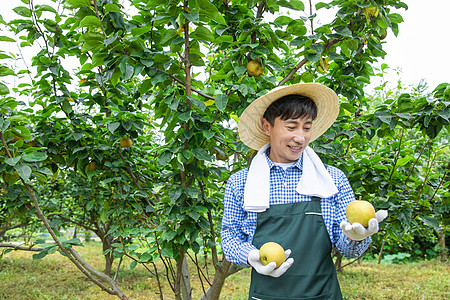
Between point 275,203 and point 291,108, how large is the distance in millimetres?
356

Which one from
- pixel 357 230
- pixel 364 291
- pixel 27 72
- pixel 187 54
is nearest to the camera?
pixel 357 230

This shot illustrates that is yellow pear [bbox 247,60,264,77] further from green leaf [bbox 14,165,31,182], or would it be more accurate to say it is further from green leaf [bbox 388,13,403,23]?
green leaf [bbox 14,165,31,182]

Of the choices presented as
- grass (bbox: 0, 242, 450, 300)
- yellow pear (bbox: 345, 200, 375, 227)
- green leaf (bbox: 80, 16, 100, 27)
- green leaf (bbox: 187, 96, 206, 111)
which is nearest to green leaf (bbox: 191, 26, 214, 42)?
green leaf (bbox: 187, 96, 206, 111)

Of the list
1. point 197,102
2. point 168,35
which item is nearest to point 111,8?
point 168,35

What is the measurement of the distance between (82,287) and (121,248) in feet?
11.6

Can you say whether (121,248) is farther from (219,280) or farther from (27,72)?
(27,72)

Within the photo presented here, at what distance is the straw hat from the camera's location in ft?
4.49

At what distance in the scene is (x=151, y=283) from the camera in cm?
551

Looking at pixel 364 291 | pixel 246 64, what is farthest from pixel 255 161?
pixel 364 291

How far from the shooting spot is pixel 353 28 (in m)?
1.87

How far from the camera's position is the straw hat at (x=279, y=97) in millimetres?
1367

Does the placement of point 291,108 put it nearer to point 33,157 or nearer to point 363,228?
point 363,228

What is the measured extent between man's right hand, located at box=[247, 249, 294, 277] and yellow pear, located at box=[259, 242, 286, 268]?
0.02 m

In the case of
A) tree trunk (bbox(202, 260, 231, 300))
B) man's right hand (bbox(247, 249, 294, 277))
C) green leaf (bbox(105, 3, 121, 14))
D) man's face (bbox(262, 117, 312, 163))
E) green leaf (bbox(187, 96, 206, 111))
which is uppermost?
green leaf (bbox(105, 3, 121, 14))
